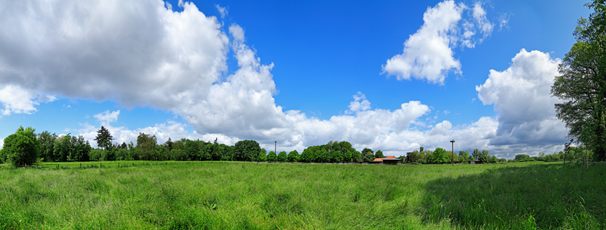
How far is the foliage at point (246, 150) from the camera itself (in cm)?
10125

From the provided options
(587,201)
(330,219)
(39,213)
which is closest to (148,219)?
(39,213)

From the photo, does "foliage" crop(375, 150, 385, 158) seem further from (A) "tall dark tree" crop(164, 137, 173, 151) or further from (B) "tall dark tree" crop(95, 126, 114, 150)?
(B) "tall dark tree" crop(95, 126, 114, 150)

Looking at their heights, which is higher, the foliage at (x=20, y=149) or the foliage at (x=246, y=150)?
the foliage at (x=20, y=149)

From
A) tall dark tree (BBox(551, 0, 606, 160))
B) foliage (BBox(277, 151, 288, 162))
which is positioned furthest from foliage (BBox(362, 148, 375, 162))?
tall dark tree (BBox(551, 0, 606, 160))

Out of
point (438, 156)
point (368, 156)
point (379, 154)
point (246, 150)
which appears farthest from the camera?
point (379, 154)

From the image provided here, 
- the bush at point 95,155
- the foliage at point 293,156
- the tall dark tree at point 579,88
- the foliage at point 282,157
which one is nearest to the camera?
the tall dark tree at point 579,88

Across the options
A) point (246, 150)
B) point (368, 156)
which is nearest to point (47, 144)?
point (246, 150)

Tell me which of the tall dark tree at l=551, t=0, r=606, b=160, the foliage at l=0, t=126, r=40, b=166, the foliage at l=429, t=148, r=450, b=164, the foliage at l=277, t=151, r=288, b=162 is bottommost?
the foliage at l=277, t=151, r=288, b=162

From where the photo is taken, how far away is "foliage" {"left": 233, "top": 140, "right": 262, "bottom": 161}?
332 feet

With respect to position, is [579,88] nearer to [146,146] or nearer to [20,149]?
[20,149]

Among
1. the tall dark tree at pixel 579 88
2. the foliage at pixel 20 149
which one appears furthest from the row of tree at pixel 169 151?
the tall dark tree at pixel 579 88

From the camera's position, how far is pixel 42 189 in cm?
866

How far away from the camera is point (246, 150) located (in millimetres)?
101812

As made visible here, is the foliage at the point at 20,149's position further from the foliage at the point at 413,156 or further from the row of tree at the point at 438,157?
the foliage at the point at 413,156
